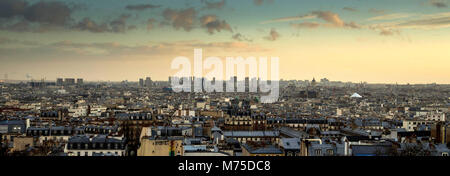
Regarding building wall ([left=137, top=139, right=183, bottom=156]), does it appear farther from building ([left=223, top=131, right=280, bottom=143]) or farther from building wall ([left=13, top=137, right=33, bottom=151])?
building ([left=223, top=131, right=280, bottom=143])

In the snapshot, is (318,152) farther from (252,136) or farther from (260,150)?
(252,136)

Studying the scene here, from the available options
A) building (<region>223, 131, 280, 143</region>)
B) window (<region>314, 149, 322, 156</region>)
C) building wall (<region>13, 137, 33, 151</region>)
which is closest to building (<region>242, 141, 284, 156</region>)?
window (<region>314, 149, 322, 156</region>)

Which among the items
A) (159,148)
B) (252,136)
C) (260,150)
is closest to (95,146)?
(159,148)

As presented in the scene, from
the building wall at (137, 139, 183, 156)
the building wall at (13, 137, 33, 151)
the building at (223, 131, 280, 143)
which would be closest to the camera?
the building wall at (137, 139, 183, 156)

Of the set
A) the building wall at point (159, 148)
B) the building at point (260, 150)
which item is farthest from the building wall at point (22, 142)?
the building at point (260, 150)

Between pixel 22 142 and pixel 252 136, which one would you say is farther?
pixel 252 136

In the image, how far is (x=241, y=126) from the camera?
5856 cm

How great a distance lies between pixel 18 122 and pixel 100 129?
1019cm

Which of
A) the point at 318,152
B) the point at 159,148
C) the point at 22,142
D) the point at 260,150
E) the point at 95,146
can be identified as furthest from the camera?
the point at 22,142

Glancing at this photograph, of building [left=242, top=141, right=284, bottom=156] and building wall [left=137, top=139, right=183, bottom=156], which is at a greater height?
building wall [left=137, top=139, right=183, bottom=156]

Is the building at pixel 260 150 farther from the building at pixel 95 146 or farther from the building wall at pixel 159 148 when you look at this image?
the building at pixel 95 146
